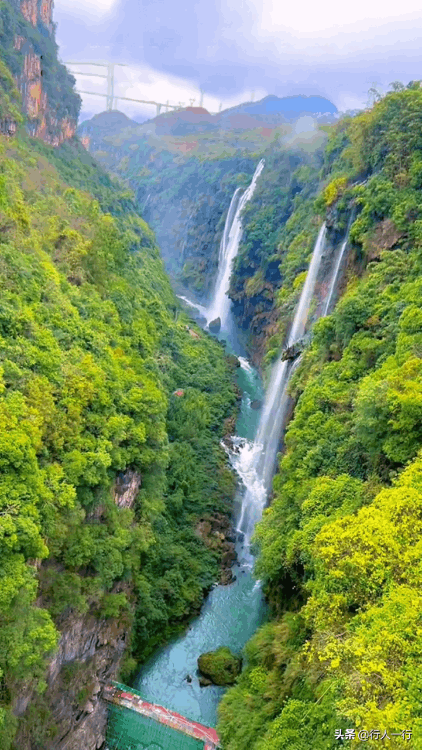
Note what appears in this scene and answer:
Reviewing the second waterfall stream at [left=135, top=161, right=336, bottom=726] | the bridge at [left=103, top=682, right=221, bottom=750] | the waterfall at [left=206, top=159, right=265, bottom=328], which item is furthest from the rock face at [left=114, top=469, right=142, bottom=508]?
the waterfall at [left=206, top=159, right=265, bottom=328]

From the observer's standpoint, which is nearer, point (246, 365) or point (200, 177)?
point (246, 365)

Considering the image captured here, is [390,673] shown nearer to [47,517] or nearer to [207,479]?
[47,517]

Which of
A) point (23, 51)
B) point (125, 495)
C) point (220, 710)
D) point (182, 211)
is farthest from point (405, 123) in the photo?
point (182, 211)

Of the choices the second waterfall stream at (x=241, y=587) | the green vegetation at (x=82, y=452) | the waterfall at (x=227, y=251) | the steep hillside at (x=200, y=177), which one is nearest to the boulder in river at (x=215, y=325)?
the waterfall at (x=227, y=251)

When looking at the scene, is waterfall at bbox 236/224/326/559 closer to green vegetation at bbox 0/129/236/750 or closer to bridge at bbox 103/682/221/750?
green vegetation at bbox 0/129/236/750

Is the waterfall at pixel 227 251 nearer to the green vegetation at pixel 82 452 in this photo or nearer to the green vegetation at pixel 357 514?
the green vegetation at pixel 82 452

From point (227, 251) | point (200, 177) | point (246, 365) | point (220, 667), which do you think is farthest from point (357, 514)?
point (200, 177)

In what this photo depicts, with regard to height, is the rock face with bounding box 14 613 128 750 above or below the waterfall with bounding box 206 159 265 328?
below

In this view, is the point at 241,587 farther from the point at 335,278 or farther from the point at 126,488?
the point at 335,278
